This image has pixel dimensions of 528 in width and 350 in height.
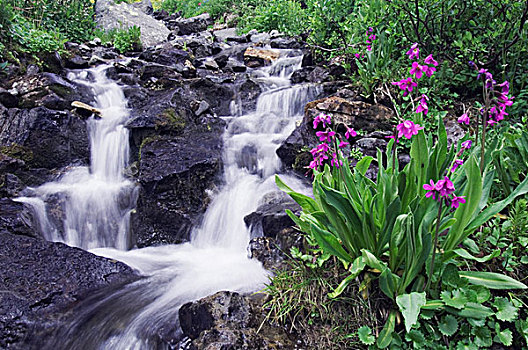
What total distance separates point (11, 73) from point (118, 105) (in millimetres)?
1995

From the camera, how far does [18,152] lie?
5574 mm

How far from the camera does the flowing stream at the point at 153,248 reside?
116 inches

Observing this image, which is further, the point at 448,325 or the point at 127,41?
the point at 127,41

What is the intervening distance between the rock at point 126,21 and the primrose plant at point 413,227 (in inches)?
467

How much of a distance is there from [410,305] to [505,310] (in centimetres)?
62

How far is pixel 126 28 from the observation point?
12.5m

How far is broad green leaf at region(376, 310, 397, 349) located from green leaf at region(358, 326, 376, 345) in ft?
0.11

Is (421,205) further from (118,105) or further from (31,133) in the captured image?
(118,105)

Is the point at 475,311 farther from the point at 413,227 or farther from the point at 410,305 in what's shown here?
the point at 413,227

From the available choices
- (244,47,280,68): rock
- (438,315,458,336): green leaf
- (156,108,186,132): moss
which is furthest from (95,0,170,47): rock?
(438,315,458,336): green leaf

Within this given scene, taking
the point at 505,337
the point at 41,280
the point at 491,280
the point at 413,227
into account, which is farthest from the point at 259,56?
the point at 505,337

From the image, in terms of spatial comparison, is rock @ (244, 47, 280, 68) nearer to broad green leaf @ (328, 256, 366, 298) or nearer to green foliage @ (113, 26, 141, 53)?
green foliage @ (113, 26, 141, 53)

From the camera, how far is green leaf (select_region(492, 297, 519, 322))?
1.96 meters

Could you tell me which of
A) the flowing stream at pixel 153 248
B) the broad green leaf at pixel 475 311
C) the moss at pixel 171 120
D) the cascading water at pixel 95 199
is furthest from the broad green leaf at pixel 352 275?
the moss at pixel 171 120
